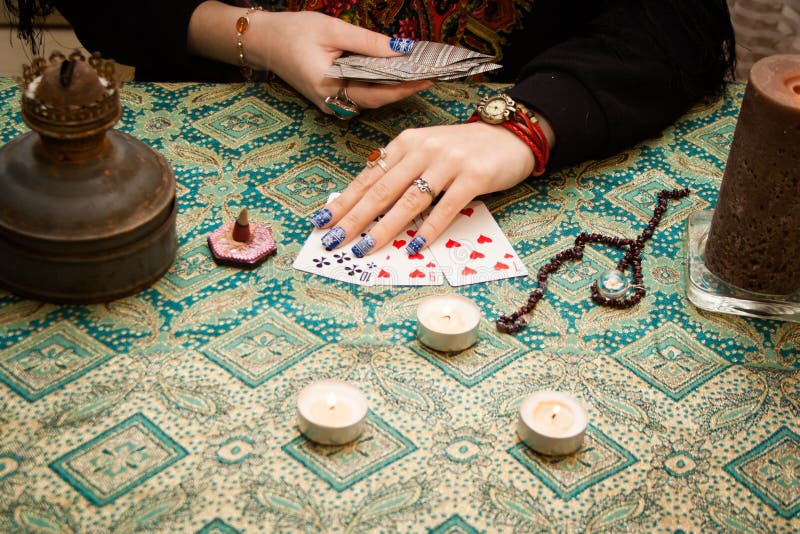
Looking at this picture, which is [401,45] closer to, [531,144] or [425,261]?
[531,144]

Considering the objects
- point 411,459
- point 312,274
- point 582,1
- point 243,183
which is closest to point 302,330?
point 312,274

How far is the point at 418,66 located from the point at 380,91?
0.09m

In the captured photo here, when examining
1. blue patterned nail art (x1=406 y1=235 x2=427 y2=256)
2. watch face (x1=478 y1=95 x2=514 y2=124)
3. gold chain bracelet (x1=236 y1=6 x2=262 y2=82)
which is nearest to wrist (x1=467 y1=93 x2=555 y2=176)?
watch face (x1=478 y1=95 x2=514 y2=124)

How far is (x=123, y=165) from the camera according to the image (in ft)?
3.81

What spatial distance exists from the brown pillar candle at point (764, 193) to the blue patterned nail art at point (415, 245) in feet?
1.41

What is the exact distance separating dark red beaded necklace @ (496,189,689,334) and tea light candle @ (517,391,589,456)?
149 millimetres

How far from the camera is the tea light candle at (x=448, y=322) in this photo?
1.16m

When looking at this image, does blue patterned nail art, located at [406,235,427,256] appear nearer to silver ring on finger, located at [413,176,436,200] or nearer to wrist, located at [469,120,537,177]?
silver ring on finger, located at [413,176,436,200]

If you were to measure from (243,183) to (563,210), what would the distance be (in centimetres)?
54

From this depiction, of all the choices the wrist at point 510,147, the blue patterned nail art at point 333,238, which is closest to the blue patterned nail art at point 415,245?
the blue patterned nail art at point 333,238

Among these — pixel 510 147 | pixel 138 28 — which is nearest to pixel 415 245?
pixel 510 147

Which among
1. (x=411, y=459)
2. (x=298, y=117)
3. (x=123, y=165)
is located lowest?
(x=411, y=459)

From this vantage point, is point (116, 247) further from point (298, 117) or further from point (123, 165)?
point (298, 117)

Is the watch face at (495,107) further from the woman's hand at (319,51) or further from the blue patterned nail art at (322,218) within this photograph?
the blue patterned nail art at (322,218)
